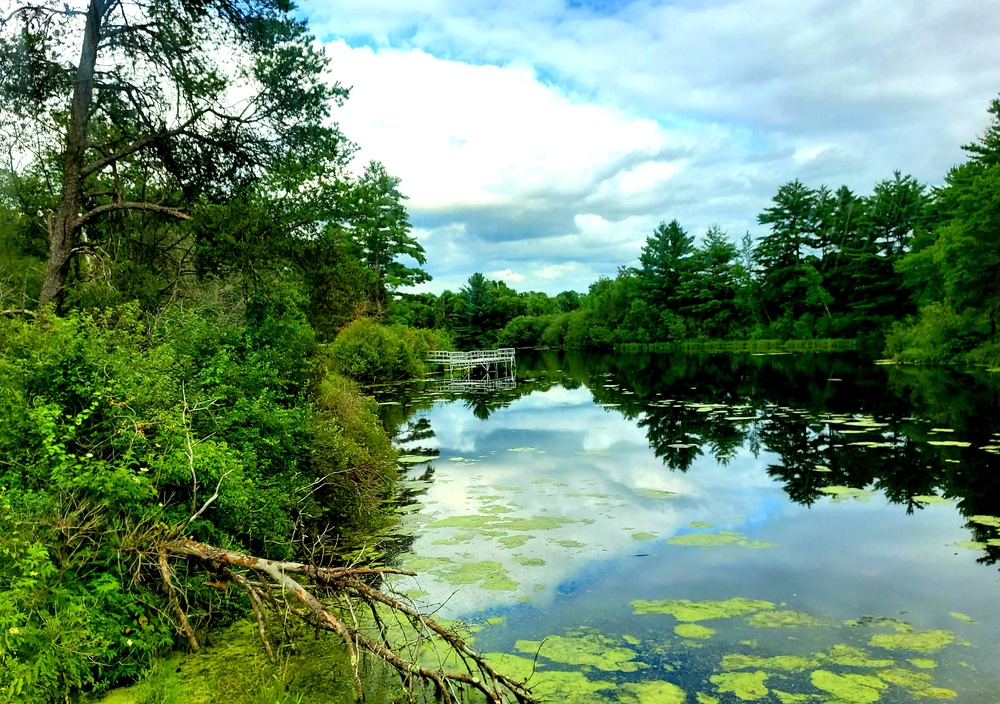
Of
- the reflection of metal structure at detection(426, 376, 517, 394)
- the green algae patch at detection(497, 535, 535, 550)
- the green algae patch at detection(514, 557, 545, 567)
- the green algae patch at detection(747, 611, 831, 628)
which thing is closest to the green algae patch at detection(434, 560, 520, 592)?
the green algae patch at detection(514, 557, 545, 567)

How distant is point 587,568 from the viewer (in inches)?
306

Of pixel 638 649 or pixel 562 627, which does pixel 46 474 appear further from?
pixel 638 649

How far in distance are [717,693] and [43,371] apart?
603 cm

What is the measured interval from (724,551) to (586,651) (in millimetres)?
3352

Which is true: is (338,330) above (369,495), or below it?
above

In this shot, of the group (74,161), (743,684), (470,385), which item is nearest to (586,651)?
(743,684)

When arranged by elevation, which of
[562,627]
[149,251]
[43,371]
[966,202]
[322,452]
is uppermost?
[966,202]

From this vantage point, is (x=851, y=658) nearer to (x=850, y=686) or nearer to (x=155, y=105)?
(x=850, y=686)

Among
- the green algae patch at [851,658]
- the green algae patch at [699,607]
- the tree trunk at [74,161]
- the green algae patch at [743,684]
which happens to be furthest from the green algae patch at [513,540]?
the tree trunk at [74,161]

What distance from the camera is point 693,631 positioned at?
5.98m

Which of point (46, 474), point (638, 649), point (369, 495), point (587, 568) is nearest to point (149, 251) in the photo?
point (369, 495)

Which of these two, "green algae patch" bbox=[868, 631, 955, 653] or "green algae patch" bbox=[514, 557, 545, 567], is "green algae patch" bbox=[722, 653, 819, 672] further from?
"green algae patch" bbox=[514, 557, 545, 567]

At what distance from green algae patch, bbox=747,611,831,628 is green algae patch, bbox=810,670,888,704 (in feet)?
3.11

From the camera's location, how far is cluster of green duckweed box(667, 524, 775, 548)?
28.0ft
